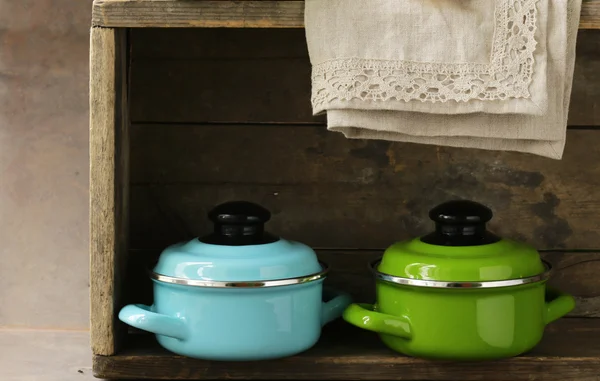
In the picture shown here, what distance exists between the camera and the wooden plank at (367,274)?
1.07m

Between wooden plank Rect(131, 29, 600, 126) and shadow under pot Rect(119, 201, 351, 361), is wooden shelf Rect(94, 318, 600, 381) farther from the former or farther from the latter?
wooden plank Rect(131, 29, 600, 126)

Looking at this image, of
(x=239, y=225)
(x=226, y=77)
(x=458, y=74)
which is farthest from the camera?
(x=226, y=77)

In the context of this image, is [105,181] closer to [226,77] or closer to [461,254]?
[226,77]

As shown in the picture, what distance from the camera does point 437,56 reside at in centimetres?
80

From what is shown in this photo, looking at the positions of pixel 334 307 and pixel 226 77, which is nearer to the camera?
pixel 334 307

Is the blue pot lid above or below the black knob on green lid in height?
below

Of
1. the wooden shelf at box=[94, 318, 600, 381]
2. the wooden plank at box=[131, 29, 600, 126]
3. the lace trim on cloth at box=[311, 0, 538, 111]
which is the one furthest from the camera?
the wooden plank at box=[131, 29, 600, 126]

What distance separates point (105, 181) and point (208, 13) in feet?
0.71

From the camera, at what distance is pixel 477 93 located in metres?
0.80

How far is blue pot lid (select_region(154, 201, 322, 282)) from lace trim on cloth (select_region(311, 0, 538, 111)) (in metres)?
0.19

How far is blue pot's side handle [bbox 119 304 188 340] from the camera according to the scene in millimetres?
852

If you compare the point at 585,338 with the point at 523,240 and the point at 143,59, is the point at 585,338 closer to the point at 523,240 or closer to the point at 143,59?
the point at 523,240

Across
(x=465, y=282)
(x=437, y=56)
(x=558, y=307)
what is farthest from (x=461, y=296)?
(x=437, y=56)

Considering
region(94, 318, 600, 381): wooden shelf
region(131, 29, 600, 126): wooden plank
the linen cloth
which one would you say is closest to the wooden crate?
region(131, 29, 600, 126): wooden plank
